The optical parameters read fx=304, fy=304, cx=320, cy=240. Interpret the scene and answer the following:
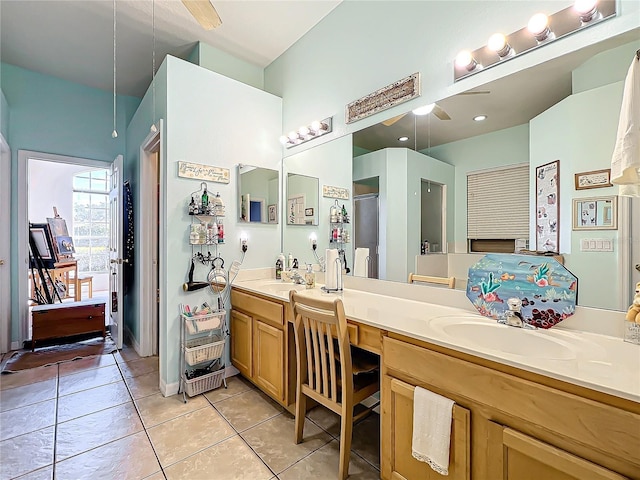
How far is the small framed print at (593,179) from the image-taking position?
1256mm

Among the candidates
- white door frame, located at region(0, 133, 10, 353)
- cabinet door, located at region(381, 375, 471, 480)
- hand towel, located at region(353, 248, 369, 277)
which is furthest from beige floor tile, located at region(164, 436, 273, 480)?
white door frame, located at region(0, 133, 10, 353)

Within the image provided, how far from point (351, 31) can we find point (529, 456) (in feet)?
8.83

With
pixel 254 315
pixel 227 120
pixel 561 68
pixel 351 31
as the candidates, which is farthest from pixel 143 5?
pixel 561 68

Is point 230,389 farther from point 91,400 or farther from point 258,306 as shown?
point 91,400

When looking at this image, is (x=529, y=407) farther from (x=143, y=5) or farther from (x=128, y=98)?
(x=128, y=98)

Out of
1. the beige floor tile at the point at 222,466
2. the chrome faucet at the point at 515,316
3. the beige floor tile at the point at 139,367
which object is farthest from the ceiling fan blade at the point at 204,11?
the beige floor tile at the point at 139,367

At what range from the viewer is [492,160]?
1.67 m

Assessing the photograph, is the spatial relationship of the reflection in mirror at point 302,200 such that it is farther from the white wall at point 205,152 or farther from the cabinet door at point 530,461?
Result: the cabinet door at point 530,461

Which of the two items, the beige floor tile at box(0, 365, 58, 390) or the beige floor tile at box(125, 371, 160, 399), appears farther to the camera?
the beige floor tile at box(0, 365, 58, 390)

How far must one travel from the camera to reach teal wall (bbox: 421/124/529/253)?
5.15 feet

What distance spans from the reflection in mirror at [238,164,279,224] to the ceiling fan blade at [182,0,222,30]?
3.83 feet

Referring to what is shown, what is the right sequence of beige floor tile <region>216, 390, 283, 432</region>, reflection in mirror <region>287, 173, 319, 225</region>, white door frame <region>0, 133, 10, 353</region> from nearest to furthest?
beige floor tile <region>216, 390, 283, 432</region> < reflection in mirror <region>287, 173, 319, 225</region> < white door frame <region>0, 133, 10, 353</region>

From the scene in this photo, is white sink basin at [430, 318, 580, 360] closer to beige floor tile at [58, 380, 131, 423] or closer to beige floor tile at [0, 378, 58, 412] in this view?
beige floor tile at [58, 380, 131, 423]

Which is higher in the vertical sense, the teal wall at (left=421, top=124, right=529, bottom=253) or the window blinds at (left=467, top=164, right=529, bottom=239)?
the teal wall at (left=421, top=124, right=529, bottom=253)
